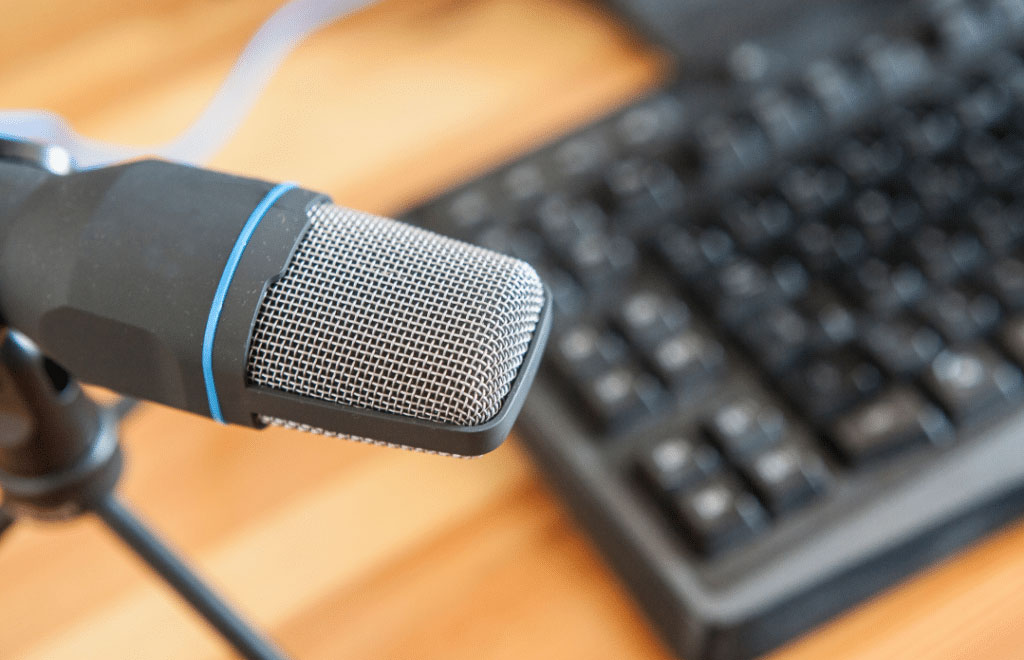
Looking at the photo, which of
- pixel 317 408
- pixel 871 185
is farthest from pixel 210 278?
pixel 871 185

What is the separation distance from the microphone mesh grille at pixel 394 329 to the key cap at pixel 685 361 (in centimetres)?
17

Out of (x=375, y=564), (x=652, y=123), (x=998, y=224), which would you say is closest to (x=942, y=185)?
(x=998, y=224)

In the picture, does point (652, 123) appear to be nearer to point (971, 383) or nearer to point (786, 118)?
point (786, 118)

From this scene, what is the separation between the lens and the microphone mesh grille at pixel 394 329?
8.0 inches

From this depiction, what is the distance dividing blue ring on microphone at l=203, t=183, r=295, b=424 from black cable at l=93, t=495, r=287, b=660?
101 mm

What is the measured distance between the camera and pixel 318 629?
36cm

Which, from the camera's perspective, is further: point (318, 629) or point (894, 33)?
point (894, 33)

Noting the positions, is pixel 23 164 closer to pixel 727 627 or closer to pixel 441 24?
pixel 727 627

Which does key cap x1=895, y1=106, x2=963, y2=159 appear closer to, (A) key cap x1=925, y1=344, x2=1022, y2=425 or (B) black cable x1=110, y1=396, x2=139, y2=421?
(A) key cap x1=925, y1=344, x2=1022, y2=425

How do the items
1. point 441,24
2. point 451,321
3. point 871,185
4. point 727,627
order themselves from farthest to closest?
point 441,24
point 871,185
point 727,627
point 451,321

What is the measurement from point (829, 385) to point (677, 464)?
0.07m

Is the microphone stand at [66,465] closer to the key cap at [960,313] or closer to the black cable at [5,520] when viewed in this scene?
the black cable at [5,520]

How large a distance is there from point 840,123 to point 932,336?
123 mm

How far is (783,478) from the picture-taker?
1.13 feet
